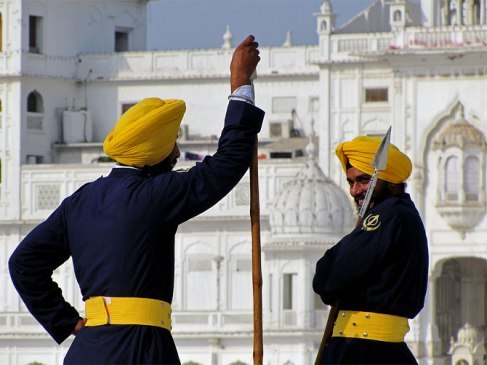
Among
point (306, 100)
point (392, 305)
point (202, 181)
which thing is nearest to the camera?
point (202, 181)

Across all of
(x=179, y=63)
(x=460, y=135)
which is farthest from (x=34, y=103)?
(x=460, y=135)

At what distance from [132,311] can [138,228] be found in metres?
0.39

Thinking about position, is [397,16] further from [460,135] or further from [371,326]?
[371,326]

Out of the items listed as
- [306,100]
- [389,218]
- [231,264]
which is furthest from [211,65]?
[389,218]

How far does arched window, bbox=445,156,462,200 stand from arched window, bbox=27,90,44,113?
1404 centimetres

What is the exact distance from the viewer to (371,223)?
12.2m

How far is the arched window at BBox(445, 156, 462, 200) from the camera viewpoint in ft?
212

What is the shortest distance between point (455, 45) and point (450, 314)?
7.40 metres

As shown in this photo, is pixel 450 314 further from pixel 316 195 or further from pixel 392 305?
pixel 392 305

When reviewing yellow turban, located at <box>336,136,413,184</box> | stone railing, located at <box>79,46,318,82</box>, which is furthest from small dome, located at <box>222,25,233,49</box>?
yellow turban, located at <box>336,136,413,184</box>

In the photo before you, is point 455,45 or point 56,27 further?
point 56,27

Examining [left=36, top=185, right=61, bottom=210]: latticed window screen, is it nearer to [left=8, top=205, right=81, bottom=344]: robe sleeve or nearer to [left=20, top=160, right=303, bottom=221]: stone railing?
[left=20, top=160, right=303, bottom=221]: stone railing

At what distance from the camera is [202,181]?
11.1 metres

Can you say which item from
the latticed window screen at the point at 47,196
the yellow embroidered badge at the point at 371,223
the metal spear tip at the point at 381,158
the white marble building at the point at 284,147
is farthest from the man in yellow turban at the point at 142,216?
the latticed window screen at the point at 47,196
